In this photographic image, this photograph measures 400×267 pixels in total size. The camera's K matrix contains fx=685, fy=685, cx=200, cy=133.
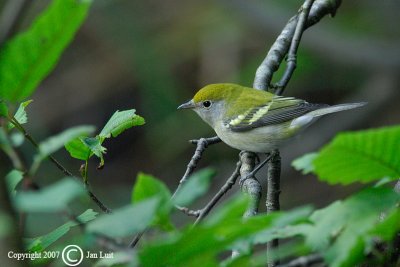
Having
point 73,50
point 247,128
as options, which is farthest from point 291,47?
point 73,50

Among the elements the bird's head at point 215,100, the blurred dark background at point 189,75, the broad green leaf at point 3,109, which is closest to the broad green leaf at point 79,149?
the broad green leaf at point 3,109

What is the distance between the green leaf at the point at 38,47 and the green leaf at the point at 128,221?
1.05 ft

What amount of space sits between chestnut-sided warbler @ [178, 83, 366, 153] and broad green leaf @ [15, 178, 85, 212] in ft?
9.94

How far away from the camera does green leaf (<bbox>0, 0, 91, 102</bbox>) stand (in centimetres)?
110

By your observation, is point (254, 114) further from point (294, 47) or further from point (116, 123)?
point (116, 123)

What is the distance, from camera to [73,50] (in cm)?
812

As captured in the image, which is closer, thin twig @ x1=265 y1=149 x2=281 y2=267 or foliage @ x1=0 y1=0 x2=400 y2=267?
foliage @ x1=0 y1=0 x2=400 y2=267

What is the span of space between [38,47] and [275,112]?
11.0 ft

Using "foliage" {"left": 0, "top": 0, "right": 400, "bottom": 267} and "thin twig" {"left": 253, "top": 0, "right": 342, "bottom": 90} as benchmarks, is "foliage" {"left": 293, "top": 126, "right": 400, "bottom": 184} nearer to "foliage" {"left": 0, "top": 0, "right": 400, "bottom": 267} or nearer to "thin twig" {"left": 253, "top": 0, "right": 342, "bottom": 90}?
"foliage" {"left": 0, "top": 0, "right": 400, "bottom": 267}

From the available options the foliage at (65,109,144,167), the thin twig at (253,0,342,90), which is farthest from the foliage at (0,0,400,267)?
the thin twig at (253,0,342,90)

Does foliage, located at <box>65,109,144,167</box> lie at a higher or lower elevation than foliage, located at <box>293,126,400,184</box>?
lower

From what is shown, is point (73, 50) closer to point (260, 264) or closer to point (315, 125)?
point (315, 125)

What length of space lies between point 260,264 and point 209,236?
Answer: 0.14 meters

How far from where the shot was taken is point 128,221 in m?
0.99
